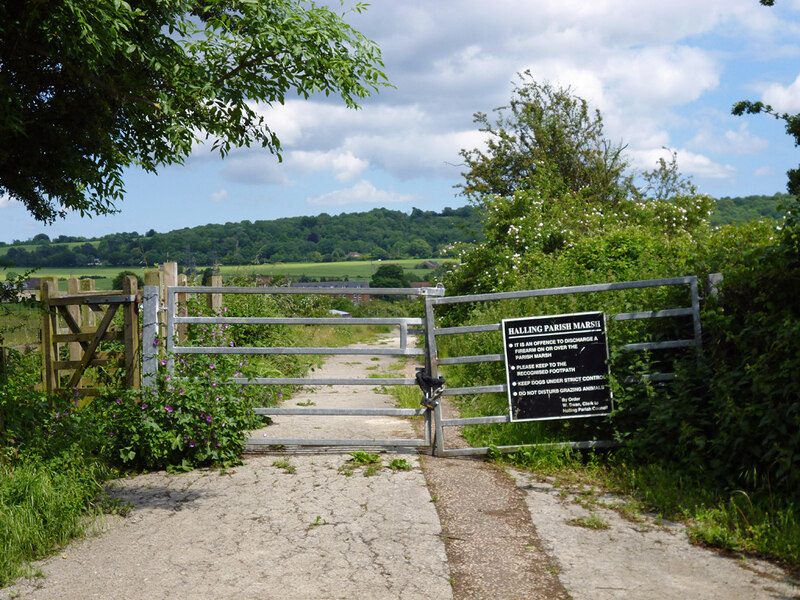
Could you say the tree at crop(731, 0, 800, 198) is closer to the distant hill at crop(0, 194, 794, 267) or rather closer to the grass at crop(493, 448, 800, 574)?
the grass at crop(493, 448, 800, 574)

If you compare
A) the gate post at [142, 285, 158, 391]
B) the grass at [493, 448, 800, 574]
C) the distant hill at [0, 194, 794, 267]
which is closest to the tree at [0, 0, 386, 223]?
the gate post at [142, 285, 158, 391]

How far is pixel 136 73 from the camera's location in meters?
7.04

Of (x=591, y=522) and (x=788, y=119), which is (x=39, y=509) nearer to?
(x=591, y=522)

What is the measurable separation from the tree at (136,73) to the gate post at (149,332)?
146cm

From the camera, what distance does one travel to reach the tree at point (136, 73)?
6.20 meters

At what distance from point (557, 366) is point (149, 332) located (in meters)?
4.43

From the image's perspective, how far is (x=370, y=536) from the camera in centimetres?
557

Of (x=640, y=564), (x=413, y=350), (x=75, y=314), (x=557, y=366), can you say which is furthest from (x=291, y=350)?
(x=75, y=314)

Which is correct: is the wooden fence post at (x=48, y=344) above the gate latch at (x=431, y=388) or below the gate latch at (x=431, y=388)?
above

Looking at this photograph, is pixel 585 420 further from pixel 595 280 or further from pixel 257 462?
pixel 257 462

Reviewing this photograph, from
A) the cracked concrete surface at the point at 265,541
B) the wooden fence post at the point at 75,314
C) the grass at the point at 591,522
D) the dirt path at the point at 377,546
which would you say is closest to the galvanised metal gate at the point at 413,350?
the cracked concrete surface at the point at 265,541

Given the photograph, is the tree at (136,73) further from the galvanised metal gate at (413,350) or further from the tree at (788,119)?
the tree at (788,119)

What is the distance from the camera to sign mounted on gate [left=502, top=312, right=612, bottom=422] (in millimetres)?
7738

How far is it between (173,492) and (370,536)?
7.29 ft
